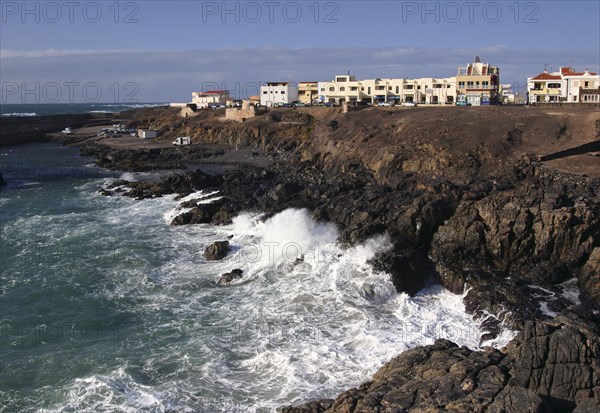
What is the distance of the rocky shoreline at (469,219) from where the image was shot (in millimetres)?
14219

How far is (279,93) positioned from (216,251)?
63290 mm

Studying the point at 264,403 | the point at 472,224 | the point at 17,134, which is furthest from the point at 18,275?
the point at 17,134

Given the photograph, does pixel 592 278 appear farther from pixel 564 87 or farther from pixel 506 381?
pixel 564 87

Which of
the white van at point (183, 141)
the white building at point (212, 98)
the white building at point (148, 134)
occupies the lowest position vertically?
the white van at point (183, 141)

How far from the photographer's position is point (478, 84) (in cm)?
6906

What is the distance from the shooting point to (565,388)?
539 inches

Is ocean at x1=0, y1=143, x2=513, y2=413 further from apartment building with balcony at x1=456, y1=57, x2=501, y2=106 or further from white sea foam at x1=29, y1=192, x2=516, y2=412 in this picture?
apartment building with balcony at x1=456, y1=57, x2=501, y2=106

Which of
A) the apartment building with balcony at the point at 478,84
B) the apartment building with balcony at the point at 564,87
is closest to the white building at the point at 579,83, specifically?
the apartment building with balcony at the point at 564,87

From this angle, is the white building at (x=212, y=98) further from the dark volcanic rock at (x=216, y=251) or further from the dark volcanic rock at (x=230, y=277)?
the dark volcanic rock at (x=230, y=277)

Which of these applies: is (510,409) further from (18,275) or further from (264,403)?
(18,275)

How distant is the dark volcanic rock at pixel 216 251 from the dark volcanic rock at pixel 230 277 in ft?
8.92

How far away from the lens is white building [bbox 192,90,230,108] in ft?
355

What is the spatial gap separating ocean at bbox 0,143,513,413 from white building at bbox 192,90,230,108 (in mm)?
73801

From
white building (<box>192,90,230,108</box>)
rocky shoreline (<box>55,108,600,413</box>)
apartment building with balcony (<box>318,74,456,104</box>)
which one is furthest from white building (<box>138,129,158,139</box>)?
rocky shoreline (<box>55,108,600,413</box>)
